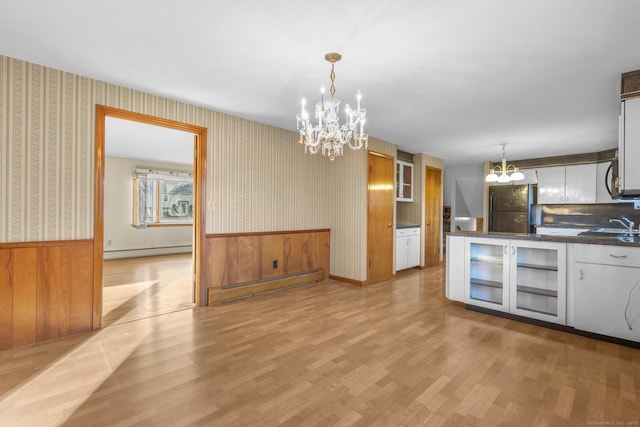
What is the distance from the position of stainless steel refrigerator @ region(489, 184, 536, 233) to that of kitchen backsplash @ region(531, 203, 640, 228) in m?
0.29

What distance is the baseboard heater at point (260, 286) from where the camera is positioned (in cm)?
376

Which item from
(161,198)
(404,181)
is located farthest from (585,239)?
(161,198)

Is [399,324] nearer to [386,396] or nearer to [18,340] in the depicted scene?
[386,396]

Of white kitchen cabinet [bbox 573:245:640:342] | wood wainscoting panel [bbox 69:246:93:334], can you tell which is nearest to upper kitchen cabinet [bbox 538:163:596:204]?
white kitchen cabinet [bbox 573:245:640:342]

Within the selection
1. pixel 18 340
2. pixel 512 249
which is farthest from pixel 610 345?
pixel 18 340

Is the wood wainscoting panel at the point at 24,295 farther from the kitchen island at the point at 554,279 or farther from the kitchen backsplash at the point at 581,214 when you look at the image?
the kitchen backsplash at the point at 581,214

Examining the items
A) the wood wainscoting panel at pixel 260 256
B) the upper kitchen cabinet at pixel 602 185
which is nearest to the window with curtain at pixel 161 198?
the wood wainscoting panel at pixel 260 256

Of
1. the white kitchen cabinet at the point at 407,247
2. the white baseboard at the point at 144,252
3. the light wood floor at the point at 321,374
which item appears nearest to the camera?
the light wood floor at the point at 321,374

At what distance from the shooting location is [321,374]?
7.06 feet

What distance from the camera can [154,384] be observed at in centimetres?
201

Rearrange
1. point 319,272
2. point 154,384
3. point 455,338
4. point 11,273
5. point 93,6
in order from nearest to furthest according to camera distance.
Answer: point 93,6, point 154,384, point 11,273, point 455,338, point 319,272

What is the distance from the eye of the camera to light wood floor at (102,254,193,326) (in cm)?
346

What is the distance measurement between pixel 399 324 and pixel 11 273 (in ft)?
11.1

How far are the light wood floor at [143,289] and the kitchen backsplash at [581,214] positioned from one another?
6763mm
